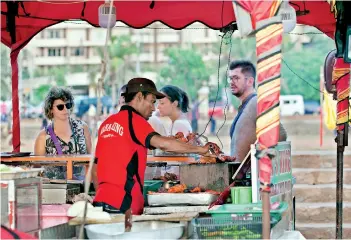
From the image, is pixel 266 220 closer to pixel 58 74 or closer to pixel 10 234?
pixel 10 234

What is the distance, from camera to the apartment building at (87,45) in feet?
223

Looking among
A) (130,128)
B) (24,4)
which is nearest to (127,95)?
(130,128)

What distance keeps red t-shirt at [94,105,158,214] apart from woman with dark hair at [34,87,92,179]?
Result: 213 centimetres

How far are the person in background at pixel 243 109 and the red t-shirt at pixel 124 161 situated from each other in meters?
1.84

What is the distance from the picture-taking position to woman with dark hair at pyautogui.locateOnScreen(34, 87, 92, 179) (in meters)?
8.23

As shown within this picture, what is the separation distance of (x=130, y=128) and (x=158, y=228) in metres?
1.00

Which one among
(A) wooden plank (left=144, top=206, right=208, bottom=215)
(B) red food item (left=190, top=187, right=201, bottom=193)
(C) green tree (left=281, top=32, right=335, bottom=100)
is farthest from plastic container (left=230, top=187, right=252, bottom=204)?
(C) green tree (left=281, top=32, right=335, bottom=100)

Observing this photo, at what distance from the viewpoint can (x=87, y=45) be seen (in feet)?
223

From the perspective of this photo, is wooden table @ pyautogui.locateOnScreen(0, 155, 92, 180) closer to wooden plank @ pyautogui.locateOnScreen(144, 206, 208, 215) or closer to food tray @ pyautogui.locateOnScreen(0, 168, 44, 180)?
wooden plank @ pyautogui.locateOnScreen(144, 206, 208, 215)

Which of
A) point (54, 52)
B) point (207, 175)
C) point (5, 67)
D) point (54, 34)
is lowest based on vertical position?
point (207, 175)

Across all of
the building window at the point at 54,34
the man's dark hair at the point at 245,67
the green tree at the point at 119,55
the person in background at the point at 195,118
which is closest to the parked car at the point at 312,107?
the green tree at the point at 119,55

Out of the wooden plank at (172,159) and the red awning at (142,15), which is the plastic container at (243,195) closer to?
the wooden plank at (172,159)

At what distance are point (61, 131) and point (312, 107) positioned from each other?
2328 inches

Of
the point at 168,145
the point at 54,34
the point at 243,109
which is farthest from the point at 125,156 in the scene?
the point at 54,34
